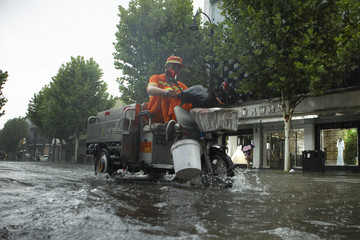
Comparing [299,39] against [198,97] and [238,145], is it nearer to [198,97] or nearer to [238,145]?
[198,97]

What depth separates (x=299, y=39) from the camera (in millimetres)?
12883

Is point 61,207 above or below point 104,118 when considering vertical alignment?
below

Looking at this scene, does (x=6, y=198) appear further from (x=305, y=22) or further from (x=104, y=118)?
(x=305, y=22)

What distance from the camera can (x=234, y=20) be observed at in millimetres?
15234

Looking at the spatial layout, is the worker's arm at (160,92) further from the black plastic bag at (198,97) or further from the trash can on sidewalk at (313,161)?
the trash can on sidewalk at (313,161)

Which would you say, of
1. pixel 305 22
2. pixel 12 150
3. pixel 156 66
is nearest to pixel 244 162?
pixel 156 66

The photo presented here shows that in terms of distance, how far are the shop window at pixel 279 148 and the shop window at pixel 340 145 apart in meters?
1.52

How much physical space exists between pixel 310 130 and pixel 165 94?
1634 cm

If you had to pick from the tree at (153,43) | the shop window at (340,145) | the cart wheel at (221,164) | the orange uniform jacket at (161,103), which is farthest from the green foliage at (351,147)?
the orange uniform jacket at (161,103)

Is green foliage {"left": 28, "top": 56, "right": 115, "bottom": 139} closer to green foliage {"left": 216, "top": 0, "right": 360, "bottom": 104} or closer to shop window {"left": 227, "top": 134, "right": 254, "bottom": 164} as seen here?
shop window {"left": 227, "top": 134, "right": 254, "bottom": 164}

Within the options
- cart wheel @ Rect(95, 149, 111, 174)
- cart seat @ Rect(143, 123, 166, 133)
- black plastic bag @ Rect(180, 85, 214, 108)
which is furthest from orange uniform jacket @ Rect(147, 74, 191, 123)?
cart wheel @ Rect(95, 149, 111, 174)

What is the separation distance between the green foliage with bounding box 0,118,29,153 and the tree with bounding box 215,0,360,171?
2691 inches

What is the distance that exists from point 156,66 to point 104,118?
1095 cm

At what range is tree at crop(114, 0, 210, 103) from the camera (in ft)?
57.7
